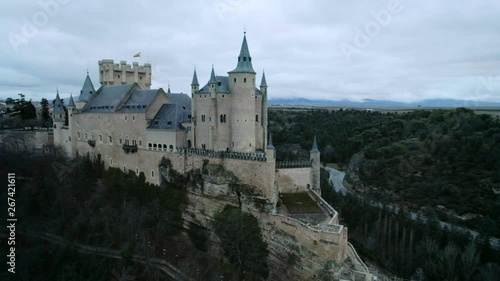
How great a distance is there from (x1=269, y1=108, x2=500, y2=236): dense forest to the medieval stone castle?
2589 cm

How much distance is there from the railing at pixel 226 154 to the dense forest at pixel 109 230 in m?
2.89

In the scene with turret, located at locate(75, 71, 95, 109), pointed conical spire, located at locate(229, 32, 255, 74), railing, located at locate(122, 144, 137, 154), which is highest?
pointed conical spire, located at locate(229, 32, 255, 74)

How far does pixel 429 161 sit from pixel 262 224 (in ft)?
151

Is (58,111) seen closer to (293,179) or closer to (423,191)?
(293,179)

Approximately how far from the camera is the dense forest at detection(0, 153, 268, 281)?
34.1 meters

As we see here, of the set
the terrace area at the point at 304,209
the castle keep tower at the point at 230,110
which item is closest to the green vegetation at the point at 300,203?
the terrace area at the point at 304,209

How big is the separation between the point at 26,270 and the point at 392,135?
257 feet

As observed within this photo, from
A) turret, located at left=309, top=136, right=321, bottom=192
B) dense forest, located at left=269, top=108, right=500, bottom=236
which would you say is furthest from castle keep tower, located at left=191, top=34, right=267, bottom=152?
dense forest, located at left=269, top=108, right=500, bottom=236

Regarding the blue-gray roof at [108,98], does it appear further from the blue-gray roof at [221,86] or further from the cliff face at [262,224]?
the cliff face at [262,224]

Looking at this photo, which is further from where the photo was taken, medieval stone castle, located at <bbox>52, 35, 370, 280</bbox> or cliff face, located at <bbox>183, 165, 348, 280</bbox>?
medieval stone castle, located at <bbox>52, 35, 370, 280</bbox>

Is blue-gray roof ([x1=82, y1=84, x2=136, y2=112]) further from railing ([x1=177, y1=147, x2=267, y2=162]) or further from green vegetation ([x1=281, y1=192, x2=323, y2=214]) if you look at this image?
green vegetation ([x1=281, y1=192, x2=323, y2=214])

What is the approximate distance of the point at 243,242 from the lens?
34094 mm

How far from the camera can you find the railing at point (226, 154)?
35.5m

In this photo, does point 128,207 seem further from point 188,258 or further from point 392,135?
point 392,135
